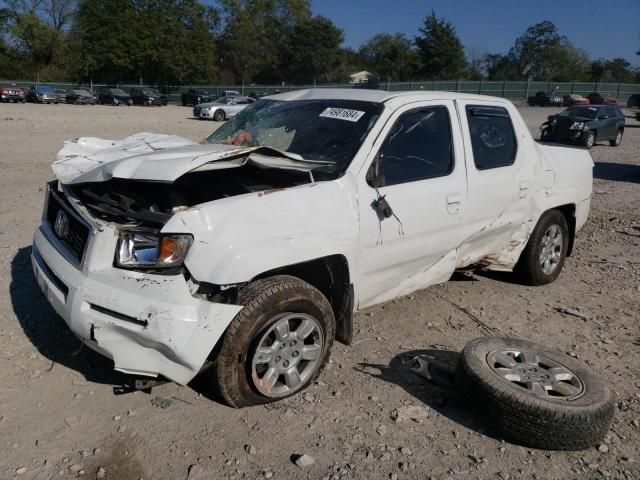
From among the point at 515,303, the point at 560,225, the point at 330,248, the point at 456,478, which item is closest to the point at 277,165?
the point at 330,248

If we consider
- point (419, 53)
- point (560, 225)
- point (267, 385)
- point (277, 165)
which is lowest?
point (267, 385)

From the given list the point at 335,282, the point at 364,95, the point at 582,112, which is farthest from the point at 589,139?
the point at 335,282

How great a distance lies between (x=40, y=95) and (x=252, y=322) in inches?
1638

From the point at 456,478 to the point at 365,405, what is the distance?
0.73 metres

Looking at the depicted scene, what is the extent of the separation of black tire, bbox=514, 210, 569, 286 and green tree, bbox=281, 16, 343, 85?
7557cm

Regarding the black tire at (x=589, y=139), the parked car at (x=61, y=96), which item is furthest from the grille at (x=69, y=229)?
→ the parked car at (x=61, y=96)

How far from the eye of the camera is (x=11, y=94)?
36.0 metres

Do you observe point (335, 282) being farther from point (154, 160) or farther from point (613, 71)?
point (613, 71)

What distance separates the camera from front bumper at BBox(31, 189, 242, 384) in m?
2.72

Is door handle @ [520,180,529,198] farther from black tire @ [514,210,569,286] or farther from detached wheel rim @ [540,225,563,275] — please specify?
detached wheel rim @ [540,225,563,275]

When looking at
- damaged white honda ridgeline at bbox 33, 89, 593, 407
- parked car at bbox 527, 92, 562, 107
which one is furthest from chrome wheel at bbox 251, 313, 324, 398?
parked car at bbox 527, 92, 562, 107

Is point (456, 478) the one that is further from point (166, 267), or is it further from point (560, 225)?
point (560, 225)

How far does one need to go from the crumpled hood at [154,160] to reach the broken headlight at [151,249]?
1.13ft

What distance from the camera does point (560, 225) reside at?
538 cm
